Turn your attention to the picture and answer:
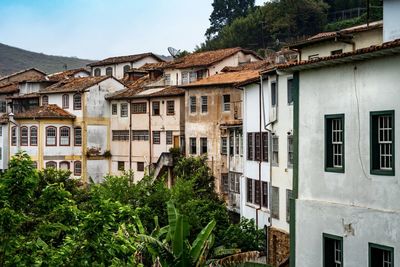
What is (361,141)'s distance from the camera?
19.8 meters

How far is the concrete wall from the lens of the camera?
1891cm

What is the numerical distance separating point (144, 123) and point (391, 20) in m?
39.5

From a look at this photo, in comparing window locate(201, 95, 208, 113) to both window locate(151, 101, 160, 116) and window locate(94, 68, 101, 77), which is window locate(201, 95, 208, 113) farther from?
window locate(94, 68, 101, 77)

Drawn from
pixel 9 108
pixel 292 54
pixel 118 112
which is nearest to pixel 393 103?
pixel 292 54

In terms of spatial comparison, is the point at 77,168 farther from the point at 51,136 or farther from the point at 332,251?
the point at 332,251

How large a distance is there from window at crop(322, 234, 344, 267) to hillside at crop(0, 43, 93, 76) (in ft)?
465

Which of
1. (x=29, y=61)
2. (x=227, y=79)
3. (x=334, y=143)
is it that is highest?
(x=29, y=61)

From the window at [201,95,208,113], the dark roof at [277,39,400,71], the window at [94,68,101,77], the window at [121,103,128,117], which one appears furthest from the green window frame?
the window at [94,68,101,77]

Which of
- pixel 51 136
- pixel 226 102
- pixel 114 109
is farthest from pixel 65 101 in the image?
pixel 226 102

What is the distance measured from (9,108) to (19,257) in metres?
60.9

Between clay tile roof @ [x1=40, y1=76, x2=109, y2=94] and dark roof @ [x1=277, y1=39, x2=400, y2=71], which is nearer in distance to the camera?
dark roof @ [x1=277, y1=39, x2=400, y2=71]

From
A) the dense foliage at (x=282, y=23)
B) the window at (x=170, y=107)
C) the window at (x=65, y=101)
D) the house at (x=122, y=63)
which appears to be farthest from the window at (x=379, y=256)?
the dense foliage at (x=282, y=23)

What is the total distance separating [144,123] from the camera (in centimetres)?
6138

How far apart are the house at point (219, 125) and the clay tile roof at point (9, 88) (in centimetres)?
2658
